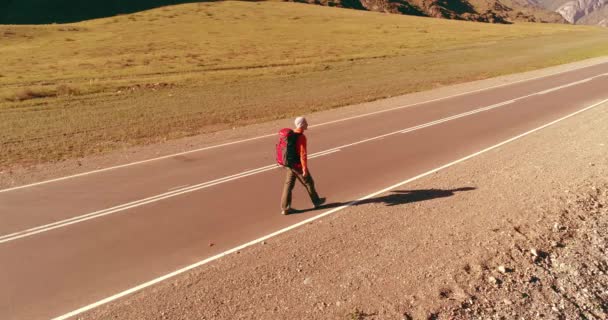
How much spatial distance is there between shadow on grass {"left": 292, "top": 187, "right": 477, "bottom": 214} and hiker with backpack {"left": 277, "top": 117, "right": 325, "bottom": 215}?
458mm

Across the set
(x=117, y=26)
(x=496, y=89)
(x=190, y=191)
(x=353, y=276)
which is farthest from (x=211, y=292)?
(x=117, y=26)

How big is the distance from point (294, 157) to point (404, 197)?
102 inches

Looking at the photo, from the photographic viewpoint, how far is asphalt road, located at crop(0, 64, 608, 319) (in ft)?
22.8

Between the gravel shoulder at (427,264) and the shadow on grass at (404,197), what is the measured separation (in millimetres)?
40

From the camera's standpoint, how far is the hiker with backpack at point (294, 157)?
8.73 m

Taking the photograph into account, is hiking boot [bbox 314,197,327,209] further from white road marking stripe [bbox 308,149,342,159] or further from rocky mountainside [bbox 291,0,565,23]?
rocky mountainside [bbox 291,0,565,23]

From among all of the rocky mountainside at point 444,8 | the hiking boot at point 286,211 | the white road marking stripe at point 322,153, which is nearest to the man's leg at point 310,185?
the hiking boot at point 286,211

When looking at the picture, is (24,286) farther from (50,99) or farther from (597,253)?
(50,99)

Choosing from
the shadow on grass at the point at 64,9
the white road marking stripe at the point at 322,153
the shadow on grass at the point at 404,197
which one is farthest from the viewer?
the shadow on grass at the point at 64,9

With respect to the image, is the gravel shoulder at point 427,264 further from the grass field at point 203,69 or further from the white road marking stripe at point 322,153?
the grass field at point 203,69

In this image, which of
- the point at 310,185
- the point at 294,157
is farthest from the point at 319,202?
the point at 294,157

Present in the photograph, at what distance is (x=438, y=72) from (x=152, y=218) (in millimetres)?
A: 31701

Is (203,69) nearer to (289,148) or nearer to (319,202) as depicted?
(319,202)

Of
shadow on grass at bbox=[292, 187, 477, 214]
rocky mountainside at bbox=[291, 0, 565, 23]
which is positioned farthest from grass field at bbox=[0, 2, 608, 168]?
rocky mountainside at bbox=[291, 0, 565, 23]
